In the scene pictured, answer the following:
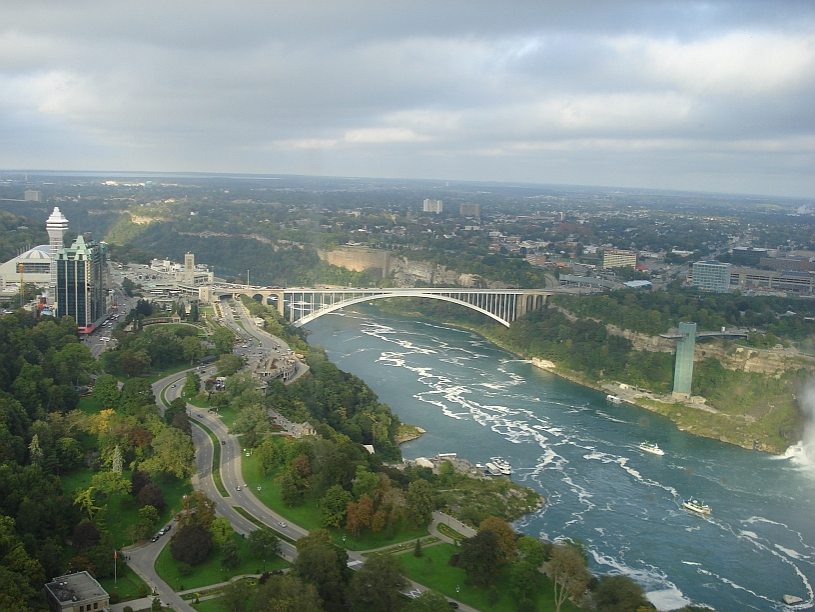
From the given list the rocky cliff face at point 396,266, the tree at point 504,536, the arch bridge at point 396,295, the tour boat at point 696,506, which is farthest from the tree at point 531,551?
the rocky cliff face at point 396,266

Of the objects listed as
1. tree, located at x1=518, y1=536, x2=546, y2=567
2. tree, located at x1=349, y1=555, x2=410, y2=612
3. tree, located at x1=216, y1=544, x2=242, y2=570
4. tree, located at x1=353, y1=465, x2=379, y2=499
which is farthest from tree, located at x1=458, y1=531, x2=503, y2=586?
tree, located at x1=216, y1=544, x2=242, y2=570

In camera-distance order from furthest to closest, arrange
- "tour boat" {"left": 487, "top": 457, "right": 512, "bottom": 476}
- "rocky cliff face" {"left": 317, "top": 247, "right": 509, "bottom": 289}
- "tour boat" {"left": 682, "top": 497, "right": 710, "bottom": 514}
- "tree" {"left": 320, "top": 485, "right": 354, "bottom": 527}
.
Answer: "rocky cliff face" {"left": 317, "top": 247, "right": 509, "bottom": 289}
"tour boat" {"left": 487, "top": 457, "right": 512, "bottom": 476}
"tour boat" {"left": 682, "top": 497, "right": 710, "bottom": 514}
"tree" {"left": 320, "top": 485, "right": 354, "bottom": 527}

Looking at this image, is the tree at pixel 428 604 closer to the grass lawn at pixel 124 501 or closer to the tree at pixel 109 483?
the grass lawn at pixel 124 501

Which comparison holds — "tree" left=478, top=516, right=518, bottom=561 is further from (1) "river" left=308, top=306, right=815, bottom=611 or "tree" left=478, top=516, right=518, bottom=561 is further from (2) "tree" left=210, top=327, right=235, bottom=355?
(2) "tree" left=210, top=327, right=235, bottom=355

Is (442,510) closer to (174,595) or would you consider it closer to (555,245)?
(174,595)

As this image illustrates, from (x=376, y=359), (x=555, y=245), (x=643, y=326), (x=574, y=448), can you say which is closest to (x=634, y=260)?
(x=555, y=245)
